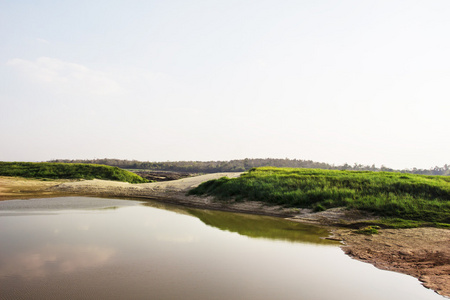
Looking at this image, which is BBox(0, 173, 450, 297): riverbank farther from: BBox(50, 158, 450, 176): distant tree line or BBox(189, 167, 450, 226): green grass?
BBox(50, 158, 450, 176): distant tree line

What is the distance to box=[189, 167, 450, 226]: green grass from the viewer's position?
1304cm

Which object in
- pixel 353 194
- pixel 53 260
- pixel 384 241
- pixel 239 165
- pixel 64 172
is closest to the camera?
pixel 53 260

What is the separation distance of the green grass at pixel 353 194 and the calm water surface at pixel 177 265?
156 inches

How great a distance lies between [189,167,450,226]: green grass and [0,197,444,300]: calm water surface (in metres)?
3.96

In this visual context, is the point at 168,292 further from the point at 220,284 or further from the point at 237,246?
the point at 237,246

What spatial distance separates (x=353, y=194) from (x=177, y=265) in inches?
428

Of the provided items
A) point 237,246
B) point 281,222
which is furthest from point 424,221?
point 237,246

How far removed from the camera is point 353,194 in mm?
14969

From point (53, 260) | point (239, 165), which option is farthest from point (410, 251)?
point (239, 165)

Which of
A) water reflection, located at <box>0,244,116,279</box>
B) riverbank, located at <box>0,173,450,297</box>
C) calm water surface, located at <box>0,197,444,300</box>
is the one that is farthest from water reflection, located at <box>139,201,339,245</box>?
water reflection, located at <box>0,244,116,279</box>

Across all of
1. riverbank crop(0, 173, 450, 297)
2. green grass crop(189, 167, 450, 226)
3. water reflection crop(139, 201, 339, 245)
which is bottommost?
water reflection crop(139, 201, 339, 245)

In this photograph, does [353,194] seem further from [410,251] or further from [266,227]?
[410,251]

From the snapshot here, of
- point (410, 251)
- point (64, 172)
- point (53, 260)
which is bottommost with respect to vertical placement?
point (53, 260)

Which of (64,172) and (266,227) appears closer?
(266,227)
